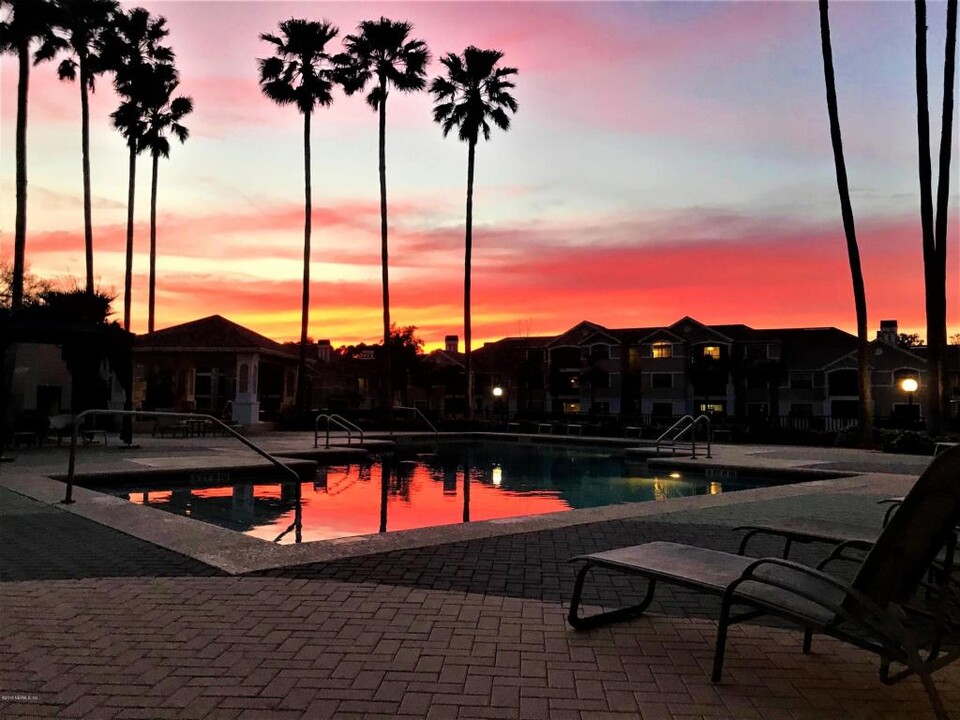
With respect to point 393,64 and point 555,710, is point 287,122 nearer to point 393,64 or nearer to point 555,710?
point 393,64

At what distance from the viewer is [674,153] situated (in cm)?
1934

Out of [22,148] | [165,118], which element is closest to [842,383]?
[165,118]

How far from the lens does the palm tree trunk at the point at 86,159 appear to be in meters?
29.0

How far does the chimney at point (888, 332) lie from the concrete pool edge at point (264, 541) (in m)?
54.9

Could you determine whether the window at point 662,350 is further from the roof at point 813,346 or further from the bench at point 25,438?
the bench at point 25,438

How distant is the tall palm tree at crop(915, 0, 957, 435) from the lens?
1981 cm

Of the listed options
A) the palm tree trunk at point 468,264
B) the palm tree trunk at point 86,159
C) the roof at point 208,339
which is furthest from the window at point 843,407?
the palm tree trunk at point 86,159

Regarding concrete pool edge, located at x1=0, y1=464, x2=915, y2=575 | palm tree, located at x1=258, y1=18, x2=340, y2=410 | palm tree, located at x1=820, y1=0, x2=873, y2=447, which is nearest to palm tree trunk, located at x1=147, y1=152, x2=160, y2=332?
palm tree, located at x1=258, y1=18, x2=340, y2=410

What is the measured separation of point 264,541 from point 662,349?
2079 inches

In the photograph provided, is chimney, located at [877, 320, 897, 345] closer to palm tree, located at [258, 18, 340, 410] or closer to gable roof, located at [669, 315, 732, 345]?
gable roof, located at [669, 315, 732, 345]

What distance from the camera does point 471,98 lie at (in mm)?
32375

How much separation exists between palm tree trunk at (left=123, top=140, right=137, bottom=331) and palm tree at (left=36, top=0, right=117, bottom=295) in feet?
8.51

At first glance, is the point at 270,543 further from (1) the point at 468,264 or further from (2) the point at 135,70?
(2) the point at 135,70

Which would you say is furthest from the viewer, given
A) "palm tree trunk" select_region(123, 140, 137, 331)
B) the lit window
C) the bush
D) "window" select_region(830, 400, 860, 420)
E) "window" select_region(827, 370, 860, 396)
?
the lit window
